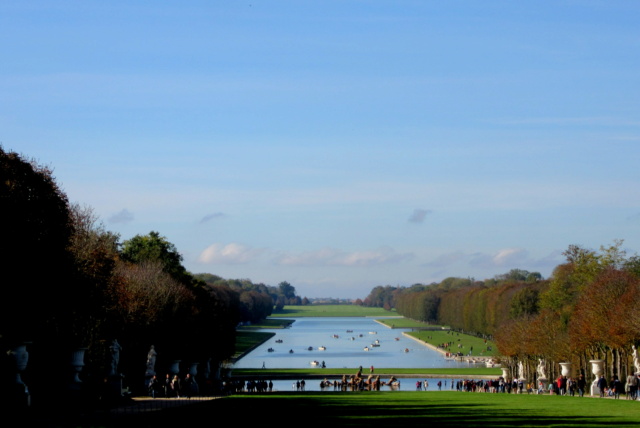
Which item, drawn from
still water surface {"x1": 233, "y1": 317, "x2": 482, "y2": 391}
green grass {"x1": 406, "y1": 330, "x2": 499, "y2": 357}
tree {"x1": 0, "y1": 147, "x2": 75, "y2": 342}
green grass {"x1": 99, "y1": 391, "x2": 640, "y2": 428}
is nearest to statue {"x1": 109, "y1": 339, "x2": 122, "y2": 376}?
tree {"x1": 0, "y1": 147, "x2": 75, "y2": 342}

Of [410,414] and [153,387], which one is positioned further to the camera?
[153,387]

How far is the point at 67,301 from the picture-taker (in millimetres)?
38500

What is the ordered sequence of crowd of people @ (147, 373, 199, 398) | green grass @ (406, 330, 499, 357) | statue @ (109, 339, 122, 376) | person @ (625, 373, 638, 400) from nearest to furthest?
statue @ (109, 339, 122, 376) < person @ (625, 373, 638, 400) < crowd of people @ (147, 373, 199, 398) < green grass @ (406, 330, 499, 357)

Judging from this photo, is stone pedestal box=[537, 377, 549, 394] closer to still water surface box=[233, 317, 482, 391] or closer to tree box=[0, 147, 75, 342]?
still water surface box=[233, 317, 482, 391]

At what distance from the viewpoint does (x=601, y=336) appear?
5706cm

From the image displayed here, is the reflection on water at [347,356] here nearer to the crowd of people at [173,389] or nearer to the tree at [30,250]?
the crowd of people at [173,389]

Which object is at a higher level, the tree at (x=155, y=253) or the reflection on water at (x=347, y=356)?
the tree at (x=155, y=253)

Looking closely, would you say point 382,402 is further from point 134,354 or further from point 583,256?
point 583,256

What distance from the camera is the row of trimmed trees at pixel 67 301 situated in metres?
33.8

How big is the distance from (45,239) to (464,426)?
1790cm

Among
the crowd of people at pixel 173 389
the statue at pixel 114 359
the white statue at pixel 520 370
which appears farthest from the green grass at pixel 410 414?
the white statue at pixel 520 370

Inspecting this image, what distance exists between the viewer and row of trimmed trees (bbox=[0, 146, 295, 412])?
1332 inches

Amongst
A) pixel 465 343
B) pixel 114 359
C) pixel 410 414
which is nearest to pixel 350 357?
pixel 465 343

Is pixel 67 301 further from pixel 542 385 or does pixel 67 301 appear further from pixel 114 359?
pixel 542 385
